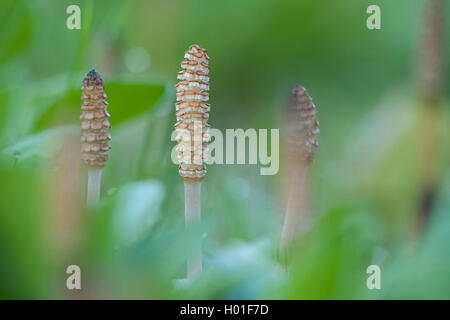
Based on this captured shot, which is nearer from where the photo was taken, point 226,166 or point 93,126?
point 93,126

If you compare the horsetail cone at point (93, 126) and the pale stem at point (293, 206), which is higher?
the horsetail cone at point (93, 126)

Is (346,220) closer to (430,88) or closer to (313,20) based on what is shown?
(430,88)

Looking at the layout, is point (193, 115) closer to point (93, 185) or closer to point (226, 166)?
point (93, 185)

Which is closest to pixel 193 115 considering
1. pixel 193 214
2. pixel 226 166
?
pixel 193 214

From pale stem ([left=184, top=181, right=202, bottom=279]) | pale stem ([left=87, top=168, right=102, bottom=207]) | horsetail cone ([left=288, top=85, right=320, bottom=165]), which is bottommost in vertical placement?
pale stem ([left=184, top=181, right=202, bottom=279])

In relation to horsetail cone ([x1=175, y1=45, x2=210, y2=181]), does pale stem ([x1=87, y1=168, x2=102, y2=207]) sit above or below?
below

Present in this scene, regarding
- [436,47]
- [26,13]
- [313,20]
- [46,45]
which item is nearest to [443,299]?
[436,47]
